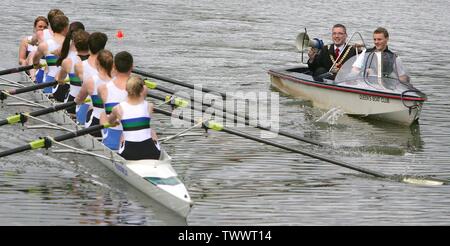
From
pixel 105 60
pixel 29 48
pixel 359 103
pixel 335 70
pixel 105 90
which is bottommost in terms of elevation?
pixel 359 103

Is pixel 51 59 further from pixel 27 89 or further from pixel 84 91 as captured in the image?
pixel 84 91

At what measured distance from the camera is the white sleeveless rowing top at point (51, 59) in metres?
21.0

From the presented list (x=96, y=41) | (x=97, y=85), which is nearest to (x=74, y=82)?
(x=96, y=41)

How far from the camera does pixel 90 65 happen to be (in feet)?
57.4

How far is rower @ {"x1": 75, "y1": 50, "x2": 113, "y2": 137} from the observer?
16.2 metres

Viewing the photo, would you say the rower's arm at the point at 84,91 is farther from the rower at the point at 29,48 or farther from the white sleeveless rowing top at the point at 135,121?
the rower at the point at 29,48

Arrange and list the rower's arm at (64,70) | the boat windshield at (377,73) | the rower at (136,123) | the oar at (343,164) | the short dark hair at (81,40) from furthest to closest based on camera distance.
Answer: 1. the boat windshield at (377,73)
2. the rower's arm at (64,70)
3. the short dark hair at (81,40)
4. the oar at (343,164)
5. the rower at (136,123)

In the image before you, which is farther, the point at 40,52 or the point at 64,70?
the point at 40,52

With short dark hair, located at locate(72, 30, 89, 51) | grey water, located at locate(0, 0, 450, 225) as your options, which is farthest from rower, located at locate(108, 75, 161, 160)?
short dark hair, located at locate(72, 30, 89, 51)

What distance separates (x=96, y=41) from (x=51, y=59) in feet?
15.4

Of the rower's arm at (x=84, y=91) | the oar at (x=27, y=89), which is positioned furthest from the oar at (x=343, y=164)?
the oar at (x=27, y=89)

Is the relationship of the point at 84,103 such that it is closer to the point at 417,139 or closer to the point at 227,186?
the point at 227,186

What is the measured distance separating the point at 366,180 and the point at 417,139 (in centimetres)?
386

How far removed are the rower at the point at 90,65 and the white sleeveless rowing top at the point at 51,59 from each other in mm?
3257
